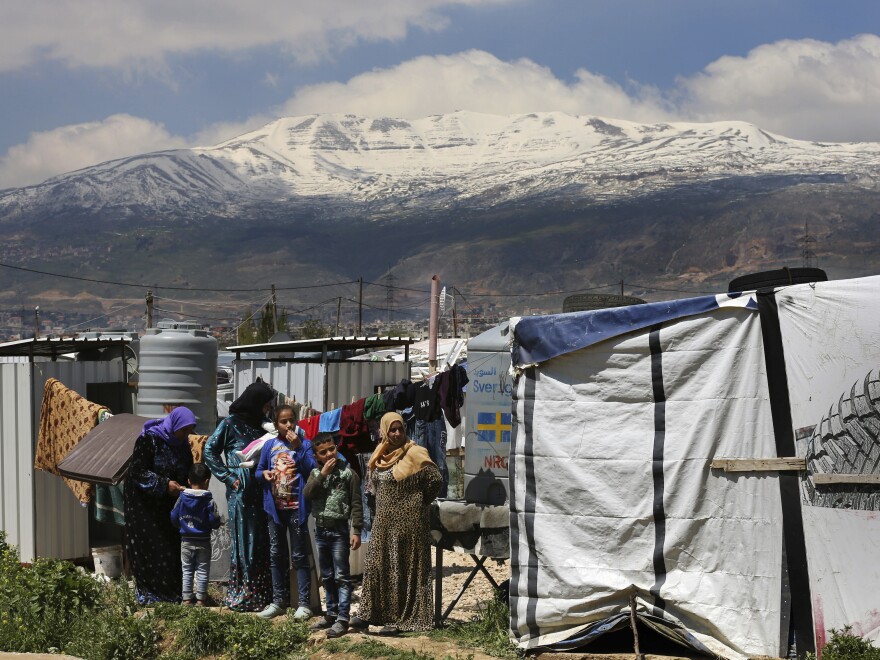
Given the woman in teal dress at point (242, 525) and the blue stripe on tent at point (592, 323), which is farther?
the woman in teal dress at point (242, 525)

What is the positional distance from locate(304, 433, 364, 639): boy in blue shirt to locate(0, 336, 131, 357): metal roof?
182 inches

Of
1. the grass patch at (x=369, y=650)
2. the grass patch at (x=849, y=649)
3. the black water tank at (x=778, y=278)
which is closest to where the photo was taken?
the grass patch at (x=849, y=649)

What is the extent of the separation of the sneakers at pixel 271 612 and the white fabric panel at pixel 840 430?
12.4 ft

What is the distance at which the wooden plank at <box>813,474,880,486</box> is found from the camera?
604 cm

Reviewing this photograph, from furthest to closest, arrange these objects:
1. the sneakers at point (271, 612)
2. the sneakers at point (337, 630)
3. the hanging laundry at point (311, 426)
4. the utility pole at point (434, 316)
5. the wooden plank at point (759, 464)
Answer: the utility pole at point (434, 316), the hanging laundry at point (311, 426), the sneakers at point (271, 612), the sneakers at point (337, 630), the wooden plank at point (759, 464)

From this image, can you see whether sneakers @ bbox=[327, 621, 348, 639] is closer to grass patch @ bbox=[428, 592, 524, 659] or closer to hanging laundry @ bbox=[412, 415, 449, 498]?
grass patch @ bbox=[428, 592, 524, 659]

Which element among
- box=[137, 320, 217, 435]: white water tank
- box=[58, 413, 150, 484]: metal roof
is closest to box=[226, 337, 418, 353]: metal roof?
box=[137, 320, 217, 435]: white water tank

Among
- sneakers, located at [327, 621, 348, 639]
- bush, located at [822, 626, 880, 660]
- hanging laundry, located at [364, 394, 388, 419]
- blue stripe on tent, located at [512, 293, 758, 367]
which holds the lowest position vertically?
sneakers, located at [327, 621, 348, 639]

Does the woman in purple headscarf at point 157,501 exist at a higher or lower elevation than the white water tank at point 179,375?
lower

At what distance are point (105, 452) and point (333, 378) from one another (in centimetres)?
226

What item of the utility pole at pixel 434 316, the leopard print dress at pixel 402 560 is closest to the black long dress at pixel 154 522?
the leopard print dress at pixel 402 560

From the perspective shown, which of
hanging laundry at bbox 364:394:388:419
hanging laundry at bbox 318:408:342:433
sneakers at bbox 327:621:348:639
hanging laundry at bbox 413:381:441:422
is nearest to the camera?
sneakers at bbox 327:621:348:639

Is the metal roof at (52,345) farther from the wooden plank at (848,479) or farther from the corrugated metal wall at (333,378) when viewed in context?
the wooden plank at (848,479)

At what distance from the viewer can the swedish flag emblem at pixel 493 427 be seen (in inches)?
320
